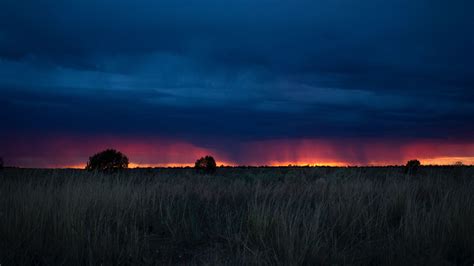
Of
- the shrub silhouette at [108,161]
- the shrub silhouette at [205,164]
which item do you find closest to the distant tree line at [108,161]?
the shrub silhouette at [108,161]

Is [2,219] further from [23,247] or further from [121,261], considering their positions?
[121,261]

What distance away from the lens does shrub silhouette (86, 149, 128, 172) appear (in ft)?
71.7

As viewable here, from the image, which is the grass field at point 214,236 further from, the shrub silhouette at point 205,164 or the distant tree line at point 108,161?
the shrub silhouette at point 205,164

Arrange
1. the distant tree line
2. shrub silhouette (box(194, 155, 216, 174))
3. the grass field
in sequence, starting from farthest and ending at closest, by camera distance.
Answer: shrub silhouette (box(194, 155, 216, 174)) → the distant tree line → the grass field

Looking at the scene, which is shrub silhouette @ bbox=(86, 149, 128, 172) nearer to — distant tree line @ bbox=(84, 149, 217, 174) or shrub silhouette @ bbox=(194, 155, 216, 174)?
distant tree line @ bbox=(84, 149, 217, 174)

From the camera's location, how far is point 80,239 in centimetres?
565

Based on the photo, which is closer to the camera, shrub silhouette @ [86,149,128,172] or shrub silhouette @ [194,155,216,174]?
shrub silhouette @ [86,149,128,172]

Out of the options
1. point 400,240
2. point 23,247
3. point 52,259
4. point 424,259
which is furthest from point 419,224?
point 23,247

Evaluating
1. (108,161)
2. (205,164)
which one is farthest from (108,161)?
(205,164)

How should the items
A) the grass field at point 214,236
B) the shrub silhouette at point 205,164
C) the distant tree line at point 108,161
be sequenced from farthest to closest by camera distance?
the shrub silhouette at point 205,164
the distant tree line at point 108,161
the grass field at point 214,236

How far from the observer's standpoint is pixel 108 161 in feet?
72.2

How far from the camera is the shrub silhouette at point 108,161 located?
71.7 feet

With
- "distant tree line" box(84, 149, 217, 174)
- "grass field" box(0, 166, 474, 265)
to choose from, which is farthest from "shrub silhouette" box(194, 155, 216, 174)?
"grass field" box(0, 166, 474, 265)

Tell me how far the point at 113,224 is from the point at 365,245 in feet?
12.3
